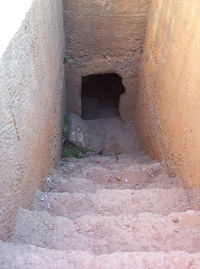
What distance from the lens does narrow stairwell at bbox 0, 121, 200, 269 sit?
226cm

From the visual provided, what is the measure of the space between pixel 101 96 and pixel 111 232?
5.86 metres

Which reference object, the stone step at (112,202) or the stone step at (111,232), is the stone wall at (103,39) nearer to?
the stone step at (112,202)

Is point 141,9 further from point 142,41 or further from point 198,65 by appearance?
point 198,65

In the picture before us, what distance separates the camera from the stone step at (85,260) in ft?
7.26

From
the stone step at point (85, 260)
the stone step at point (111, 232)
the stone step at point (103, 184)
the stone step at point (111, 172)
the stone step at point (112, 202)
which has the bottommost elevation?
the stone step at point (111, 172)

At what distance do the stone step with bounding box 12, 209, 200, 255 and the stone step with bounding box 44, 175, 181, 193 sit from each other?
3.43ft

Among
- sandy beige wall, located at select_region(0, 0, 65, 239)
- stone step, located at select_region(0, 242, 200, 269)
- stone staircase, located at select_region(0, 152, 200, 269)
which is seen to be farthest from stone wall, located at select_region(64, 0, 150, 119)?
stone step, located at select_region(0, 242, 200, 269)

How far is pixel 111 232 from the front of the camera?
285 centimetres

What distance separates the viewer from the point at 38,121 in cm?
366

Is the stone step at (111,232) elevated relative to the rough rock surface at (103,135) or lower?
elevated

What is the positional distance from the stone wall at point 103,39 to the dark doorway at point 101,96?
2.56ft

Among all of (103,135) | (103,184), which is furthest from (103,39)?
(103,184)

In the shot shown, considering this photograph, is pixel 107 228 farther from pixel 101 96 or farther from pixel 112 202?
pixel 101 96

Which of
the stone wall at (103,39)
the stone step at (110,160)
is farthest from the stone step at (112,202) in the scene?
the stone wall at (103,39)
